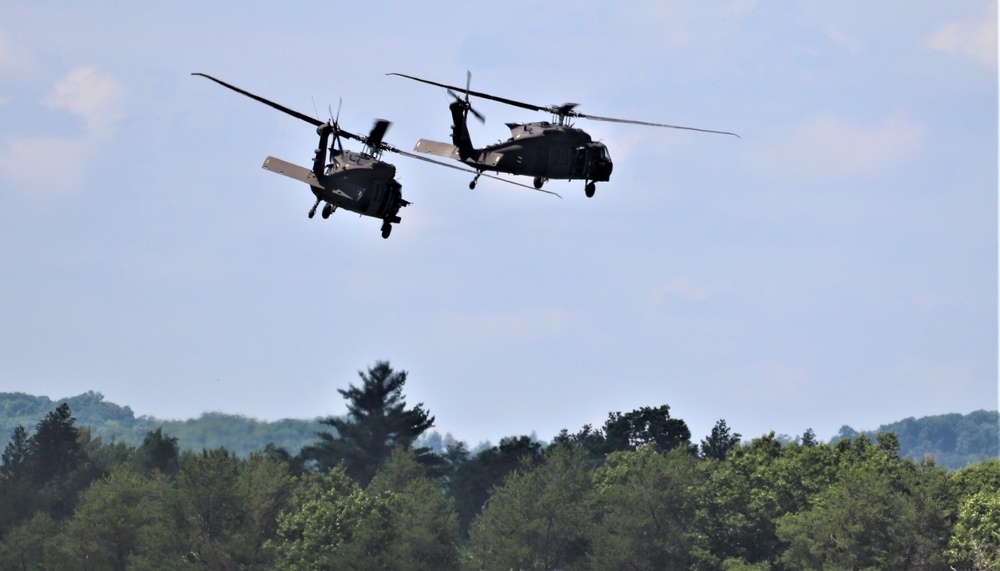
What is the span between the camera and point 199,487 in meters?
146

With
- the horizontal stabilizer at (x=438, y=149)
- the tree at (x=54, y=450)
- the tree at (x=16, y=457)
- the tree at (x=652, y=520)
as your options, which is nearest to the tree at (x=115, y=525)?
the tree at (x=16, y=457)

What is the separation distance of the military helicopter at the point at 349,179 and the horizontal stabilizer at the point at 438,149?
149 centimetres

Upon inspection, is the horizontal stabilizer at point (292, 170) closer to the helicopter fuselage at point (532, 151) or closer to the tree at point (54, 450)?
the helicopter fuselage at point (532, 151)

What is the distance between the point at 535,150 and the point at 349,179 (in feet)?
27.6

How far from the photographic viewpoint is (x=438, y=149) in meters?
69.8

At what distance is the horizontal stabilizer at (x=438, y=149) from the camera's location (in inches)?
2721

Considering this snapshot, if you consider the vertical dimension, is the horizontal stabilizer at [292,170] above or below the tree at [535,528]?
above

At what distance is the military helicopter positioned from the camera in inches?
2657

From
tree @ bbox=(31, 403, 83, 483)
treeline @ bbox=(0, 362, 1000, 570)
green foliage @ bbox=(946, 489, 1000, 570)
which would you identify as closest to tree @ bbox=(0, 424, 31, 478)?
tree @ bbox=(31, 403, 83, 483)

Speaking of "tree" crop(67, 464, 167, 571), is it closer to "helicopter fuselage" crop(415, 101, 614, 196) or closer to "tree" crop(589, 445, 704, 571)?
"tree" crop(589, 445, 704, 571)

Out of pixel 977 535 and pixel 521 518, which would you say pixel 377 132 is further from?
pixel 521 518

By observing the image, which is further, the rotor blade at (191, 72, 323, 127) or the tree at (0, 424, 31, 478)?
the tree at (0, 424, 31, 478)

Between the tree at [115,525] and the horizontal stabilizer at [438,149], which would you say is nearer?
the horizontal stabilizer at [438,149]

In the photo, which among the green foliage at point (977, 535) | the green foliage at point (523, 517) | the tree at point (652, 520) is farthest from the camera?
the tree at point (652, 520)
